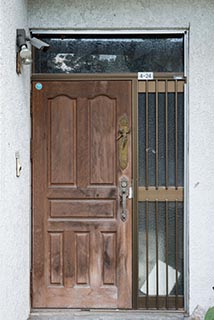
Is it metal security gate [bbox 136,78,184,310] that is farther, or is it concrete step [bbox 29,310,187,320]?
metal security gate [bbox 136,78,184,310]

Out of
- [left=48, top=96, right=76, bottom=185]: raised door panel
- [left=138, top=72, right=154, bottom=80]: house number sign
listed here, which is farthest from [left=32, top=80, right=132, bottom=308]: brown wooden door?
[left=138, top=72, right=154, bottom=80]: house number sign

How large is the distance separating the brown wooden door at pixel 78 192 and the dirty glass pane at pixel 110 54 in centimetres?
16

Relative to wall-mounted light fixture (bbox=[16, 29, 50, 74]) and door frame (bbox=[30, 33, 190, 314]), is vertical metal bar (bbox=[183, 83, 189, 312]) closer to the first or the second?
door frame (bbox=[30, 33, 190, 314])

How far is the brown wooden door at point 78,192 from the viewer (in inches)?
148

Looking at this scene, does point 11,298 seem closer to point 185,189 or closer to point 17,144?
point 17,144

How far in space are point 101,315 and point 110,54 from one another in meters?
2.48

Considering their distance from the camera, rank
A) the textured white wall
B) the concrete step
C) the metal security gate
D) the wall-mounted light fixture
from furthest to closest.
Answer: the metal security gate
the concrete step
the wall-mounted light fixture
the textured white wall

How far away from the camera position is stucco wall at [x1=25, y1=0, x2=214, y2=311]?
3662mm

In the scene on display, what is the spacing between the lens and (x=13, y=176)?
317 cm

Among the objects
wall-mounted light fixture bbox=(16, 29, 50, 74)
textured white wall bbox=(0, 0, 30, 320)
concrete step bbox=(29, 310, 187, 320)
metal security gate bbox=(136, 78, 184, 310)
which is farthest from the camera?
metal security gate bbox=(136, 78, 184, 310)

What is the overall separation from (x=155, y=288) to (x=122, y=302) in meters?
0.34

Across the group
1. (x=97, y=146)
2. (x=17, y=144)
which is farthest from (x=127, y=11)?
(x=17, y=144)

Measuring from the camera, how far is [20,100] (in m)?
3.38

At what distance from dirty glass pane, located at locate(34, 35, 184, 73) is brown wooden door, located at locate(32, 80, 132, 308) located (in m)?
0.16
